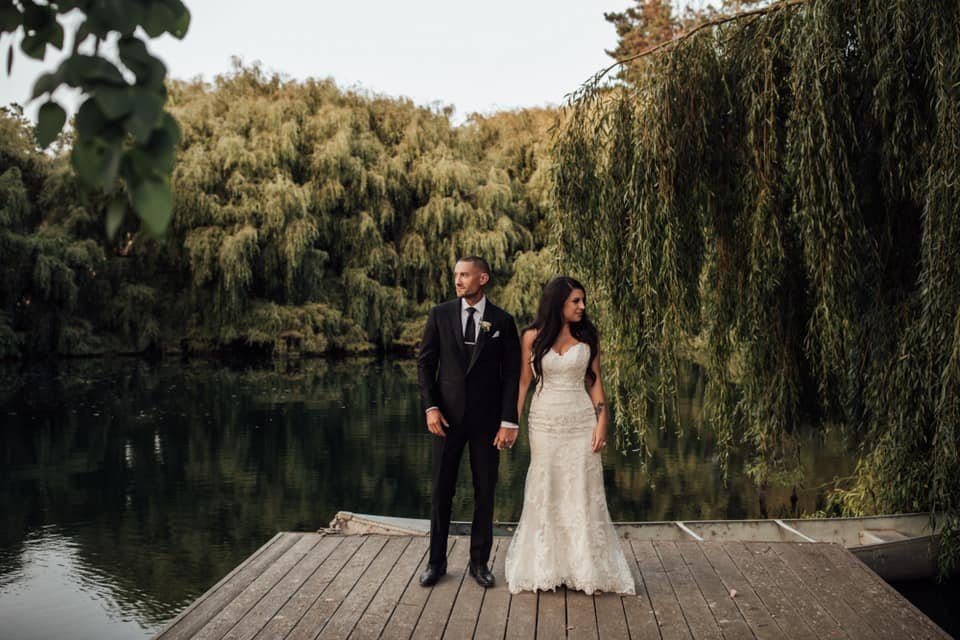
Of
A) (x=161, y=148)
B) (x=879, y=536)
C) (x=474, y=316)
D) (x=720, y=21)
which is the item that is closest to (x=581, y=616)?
(x=474, y=316)

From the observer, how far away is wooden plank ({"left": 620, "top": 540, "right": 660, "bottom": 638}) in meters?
3.62

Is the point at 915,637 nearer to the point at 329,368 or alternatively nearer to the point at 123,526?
the point at 123,526

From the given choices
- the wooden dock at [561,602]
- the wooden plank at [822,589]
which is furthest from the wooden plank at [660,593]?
the wooden plank at [822,589]

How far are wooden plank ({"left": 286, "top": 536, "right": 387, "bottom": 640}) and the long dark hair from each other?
1.27 m

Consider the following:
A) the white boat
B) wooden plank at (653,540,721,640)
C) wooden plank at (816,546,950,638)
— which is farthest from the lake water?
wooden plank at (816,546,950,638)

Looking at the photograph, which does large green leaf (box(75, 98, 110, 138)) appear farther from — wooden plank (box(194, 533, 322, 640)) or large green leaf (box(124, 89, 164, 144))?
wooden plank (box(194, 533, 322, 640))

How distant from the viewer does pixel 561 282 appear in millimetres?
4254

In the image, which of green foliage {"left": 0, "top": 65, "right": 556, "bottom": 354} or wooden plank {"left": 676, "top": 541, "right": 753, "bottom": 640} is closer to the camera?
wooden plank {"left": 676, "top": 541, "right": 753, "bottom": 640}

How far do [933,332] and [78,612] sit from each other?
20.1ft

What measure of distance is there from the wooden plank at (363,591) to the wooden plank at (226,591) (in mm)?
509

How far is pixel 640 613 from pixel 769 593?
0.67 m

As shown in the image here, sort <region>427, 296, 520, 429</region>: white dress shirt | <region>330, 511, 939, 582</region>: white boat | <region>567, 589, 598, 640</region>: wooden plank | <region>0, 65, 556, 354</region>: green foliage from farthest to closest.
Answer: <region>0, 65, 556, 354</region>: green foliage < <region>330, 511, 939, 582</region>: white boat < <region>427, 296, 520, 429</region>: white dress shirt < <region>567, 589, 598, 640</region>: wooden plank

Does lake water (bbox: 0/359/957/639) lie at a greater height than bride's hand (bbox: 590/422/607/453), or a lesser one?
lesser

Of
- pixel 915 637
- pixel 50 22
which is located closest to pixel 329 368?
pixel 915 637
